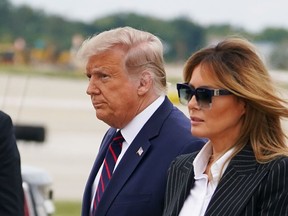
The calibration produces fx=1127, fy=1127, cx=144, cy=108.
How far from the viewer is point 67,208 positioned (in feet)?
42.5

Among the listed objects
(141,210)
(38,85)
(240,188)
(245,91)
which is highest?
(245,91)

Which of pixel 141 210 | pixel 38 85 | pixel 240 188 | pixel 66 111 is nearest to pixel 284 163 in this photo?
pixel 240 188

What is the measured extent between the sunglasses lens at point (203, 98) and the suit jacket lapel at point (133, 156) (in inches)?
33.6

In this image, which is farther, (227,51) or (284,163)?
(227,51)

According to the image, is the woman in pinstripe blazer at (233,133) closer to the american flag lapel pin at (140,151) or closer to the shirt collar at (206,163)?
the shirt collar at (206,163)

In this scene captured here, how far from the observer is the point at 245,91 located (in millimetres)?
4379

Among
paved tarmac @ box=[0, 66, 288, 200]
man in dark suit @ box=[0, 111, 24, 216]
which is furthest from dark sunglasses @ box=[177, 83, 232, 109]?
paved tarmac @ box=[0, 66, 288, 200]

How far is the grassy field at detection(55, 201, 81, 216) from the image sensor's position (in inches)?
489

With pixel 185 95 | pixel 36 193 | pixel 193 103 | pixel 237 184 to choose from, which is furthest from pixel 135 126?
pixel 36 193

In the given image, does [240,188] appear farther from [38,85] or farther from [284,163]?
[38,85]

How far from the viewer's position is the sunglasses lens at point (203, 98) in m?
4.42

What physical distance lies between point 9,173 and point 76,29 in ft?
202

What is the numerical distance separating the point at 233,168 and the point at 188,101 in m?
0.36

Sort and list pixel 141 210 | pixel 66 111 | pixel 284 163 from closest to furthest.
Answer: pixel 284 163 → pixel 141 210 → pixel 66 111
